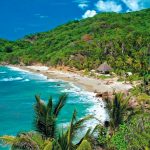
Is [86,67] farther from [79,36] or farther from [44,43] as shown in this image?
[44,43]

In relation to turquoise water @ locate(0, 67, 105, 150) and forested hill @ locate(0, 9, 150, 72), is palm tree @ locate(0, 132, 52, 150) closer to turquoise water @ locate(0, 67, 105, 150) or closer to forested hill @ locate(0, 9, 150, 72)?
turquoise water @ locate(0, 67, 105, 150)

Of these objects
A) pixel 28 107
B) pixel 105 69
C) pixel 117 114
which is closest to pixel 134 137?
pixel 117 114

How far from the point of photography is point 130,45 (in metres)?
113

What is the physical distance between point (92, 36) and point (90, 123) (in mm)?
103777

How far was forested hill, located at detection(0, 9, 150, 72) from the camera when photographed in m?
103

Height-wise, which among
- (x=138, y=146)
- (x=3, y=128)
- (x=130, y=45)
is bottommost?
(x=3, y=128)

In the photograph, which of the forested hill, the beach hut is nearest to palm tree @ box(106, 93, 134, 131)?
the forested hill

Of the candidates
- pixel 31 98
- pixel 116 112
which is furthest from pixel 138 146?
pixel 31 98

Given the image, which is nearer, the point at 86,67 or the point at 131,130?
the point at 131,130

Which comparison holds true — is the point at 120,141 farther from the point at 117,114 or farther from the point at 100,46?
the point at 100,46

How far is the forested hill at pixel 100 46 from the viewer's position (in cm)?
10338

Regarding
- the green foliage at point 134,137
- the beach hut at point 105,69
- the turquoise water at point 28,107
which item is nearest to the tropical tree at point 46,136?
the green foliage at point 134,137

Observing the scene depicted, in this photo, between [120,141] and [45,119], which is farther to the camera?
[120,141]

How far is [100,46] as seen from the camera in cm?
12456
